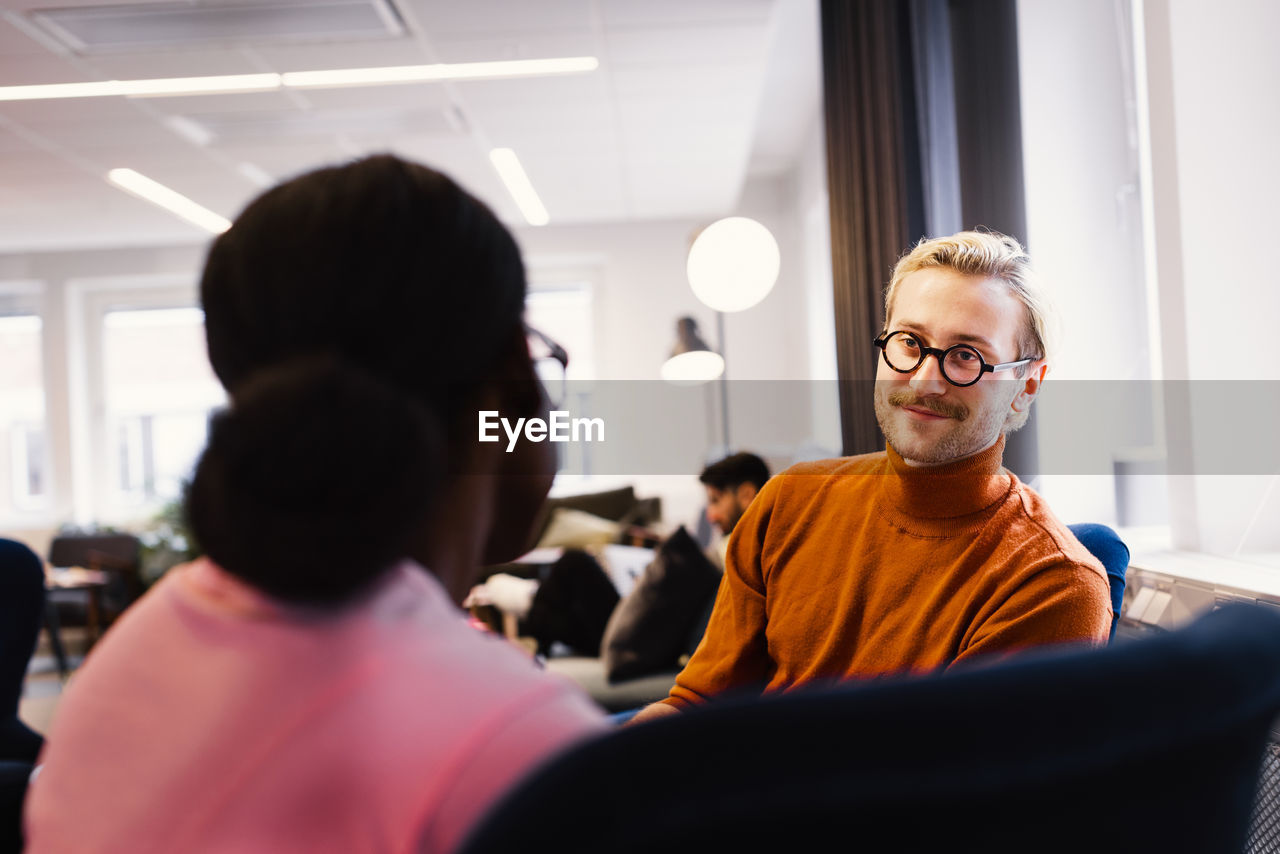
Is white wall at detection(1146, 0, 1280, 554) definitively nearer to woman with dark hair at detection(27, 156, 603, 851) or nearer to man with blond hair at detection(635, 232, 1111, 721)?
man with blond hair at detection(635, 232, 1111, 721)

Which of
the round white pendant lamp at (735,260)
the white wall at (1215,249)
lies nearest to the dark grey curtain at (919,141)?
the round white pendant lamp at (735,260)

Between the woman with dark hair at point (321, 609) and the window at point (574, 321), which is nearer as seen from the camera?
the woman with dark hair at point (321, 609)

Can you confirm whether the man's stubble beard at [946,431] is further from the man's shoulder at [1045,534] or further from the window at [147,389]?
the window at [147,389]

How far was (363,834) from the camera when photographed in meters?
0.40

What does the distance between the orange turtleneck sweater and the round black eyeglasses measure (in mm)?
111

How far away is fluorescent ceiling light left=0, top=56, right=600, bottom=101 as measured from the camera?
4.31 metres

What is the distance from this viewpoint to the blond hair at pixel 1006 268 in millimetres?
1323

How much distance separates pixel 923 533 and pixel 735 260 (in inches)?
82.1

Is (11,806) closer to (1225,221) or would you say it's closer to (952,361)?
(952,361)

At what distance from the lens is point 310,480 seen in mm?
427

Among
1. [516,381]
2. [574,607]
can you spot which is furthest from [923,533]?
[574,607]

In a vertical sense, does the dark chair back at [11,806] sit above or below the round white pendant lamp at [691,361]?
below

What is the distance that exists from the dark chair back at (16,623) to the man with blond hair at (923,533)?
5.64ft

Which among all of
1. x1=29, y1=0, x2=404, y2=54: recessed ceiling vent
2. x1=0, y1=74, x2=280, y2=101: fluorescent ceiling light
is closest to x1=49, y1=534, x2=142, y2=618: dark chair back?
x1=0, y1=74, x2=280, y2=101: fluorescent ceiling light
